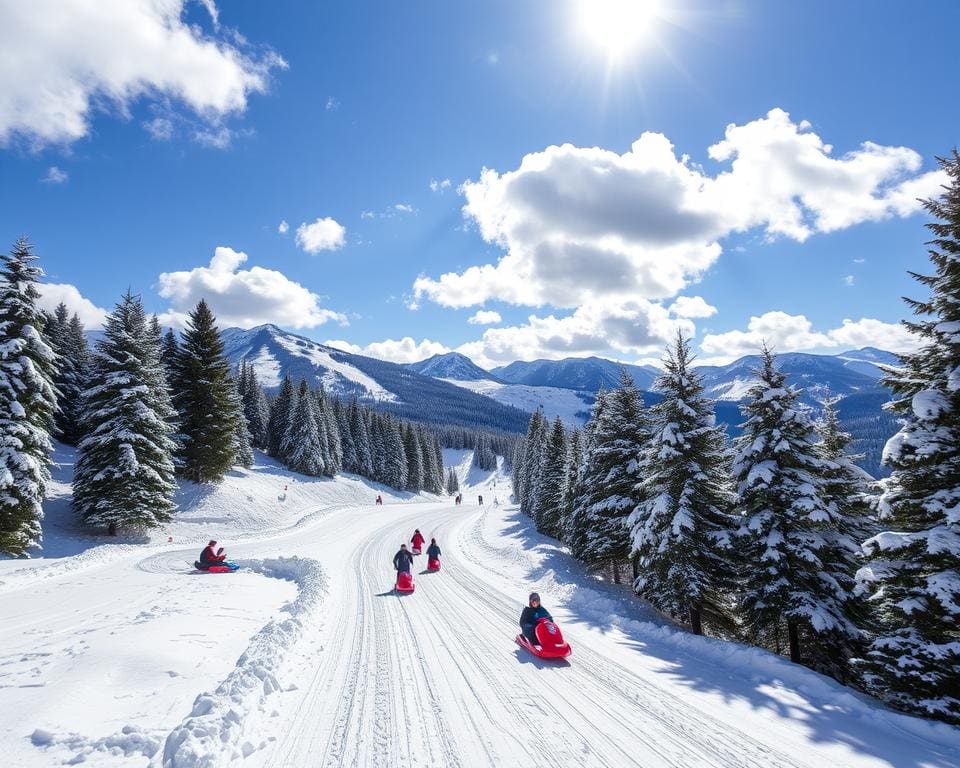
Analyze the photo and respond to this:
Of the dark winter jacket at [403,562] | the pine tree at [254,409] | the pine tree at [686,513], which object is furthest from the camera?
the pine tree at [254,409]

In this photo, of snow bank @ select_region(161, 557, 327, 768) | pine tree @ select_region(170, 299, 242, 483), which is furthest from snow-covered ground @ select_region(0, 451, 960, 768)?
pine tree @ select_region(170, 299, 242, 483)

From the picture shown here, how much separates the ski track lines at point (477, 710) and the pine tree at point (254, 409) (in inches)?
2543

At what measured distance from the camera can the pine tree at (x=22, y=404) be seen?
19.4 m

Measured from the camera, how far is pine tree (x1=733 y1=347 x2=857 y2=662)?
13258mm

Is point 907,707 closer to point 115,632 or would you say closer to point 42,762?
point 42,762

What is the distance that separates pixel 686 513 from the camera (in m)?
15.9

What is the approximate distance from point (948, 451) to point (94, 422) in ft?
116

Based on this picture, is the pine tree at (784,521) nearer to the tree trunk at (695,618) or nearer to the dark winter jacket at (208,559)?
the tree trunk at (695,618)

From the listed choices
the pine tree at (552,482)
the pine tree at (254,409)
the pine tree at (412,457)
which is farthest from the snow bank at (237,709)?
the pine tree at (412,457)

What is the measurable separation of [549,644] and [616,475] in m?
14.2

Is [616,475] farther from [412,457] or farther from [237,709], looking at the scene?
[412,457]

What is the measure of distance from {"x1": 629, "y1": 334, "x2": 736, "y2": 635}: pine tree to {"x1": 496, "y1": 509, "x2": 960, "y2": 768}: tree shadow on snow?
11.0 ft

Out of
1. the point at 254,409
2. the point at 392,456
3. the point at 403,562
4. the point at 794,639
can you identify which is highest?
the point at 254,409

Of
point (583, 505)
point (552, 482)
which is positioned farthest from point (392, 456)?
point (583, 505)
